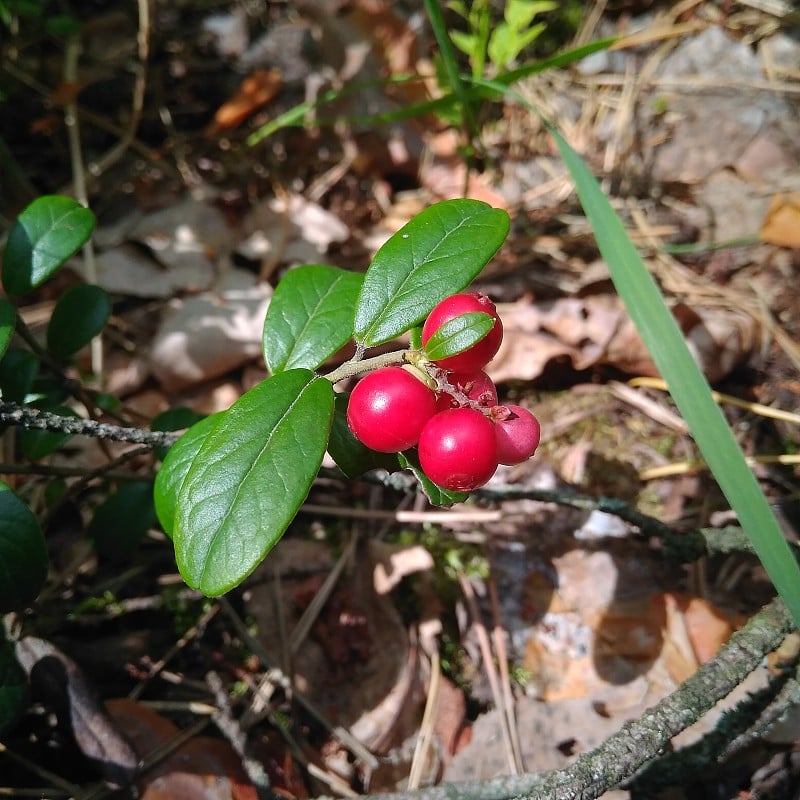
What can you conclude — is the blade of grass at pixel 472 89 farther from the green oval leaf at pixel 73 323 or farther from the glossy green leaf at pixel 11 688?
the glossy green leaf at pixel 11 688

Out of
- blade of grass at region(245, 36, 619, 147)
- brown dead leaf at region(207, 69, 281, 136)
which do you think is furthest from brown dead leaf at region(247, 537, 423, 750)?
brown dead leaf at region(207, 69, 281, 136)

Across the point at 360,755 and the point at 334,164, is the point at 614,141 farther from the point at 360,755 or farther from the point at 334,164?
the point at 360,755

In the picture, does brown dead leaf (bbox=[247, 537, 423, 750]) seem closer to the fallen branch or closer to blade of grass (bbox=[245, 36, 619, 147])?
the fallen branch

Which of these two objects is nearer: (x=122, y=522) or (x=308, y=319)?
(x=308, y=319)

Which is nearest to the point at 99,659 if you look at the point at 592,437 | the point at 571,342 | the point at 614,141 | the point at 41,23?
the point at 592,437

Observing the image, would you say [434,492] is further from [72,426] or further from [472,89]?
[472,89]

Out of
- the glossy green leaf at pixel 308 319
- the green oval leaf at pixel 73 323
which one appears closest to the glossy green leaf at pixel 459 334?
the glossy green leaf at pixel 308 319

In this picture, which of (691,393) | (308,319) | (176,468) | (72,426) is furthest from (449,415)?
(72,426)
